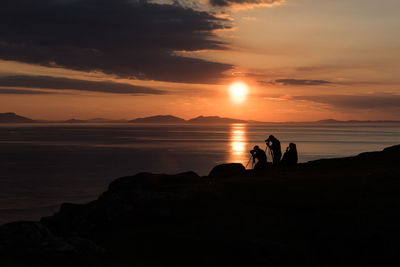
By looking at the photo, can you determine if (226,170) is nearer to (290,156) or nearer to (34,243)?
(290,156)

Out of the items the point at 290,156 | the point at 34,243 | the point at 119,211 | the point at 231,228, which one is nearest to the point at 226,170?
the point at 290,156

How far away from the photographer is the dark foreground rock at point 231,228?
42.2 feet

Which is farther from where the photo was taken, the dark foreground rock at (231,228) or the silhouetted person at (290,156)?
the silhouetted person at (290,156)

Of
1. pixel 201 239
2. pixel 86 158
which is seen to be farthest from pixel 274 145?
pixel 86 158

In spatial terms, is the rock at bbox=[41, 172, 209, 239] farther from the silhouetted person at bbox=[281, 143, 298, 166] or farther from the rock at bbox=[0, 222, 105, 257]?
the silhouetted person at bbox=[281, 143, 298, 166]

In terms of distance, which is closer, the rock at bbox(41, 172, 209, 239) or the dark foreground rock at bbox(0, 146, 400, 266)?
the dark foreground rock at bbox(0, 146, 400, 266)

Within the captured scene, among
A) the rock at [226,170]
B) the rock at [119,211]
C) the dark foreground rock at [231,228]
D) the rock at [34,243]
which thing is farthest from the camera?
the rock at [226,170]

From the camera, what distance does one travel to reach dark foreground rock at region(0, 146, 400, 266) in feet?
42.2

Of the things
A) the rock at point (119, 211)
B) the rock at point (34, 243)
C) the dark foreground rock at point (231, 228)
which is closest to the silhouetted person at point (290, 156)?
the dark foreground rock at point (231, 228)

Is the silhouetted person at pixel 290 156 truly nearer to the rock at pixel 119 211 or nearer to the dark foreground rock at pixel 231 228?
the dark foreground rock at pixel 231 228

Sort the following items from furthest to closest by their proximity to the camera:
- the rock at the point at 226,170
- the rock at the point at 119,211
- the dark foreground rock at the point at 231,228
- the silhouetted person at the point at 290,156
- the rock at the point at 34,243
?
1. the silhouetted person at the point at 290,156
2. the rock at the point at 226,170
3. the rock at the point at 119,211
4. the dark foreground rock at the point at 231,228
5. the rock at the point at 34,243

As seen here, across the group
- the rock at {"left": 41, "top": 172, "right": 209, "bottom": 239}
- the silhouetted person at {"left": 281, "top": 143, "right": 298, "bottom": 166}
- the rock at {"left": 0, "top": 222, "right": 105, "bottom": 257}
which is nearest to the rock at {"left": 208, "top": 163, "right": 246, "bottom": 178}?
the silhouetted person at {"left": 281, "top": 143, "right": 298, "bottom": 166}

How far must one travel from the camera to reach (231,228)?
1630cm

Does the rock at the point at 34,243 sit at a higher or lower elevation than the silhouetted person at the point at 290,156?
lower
